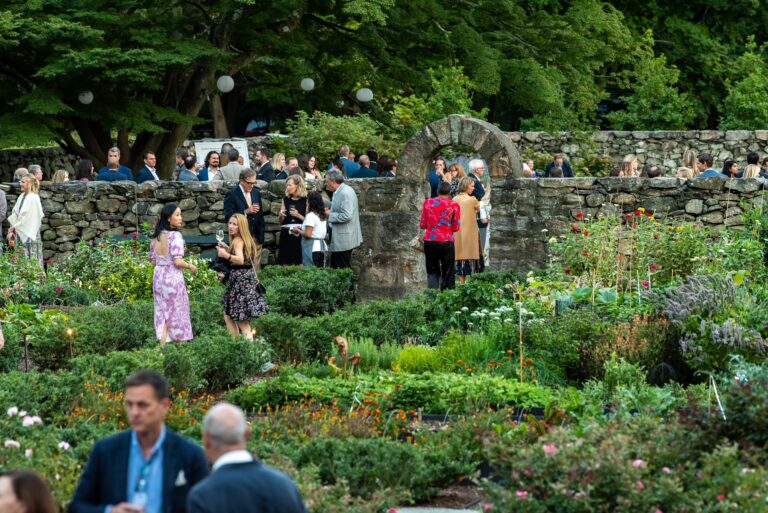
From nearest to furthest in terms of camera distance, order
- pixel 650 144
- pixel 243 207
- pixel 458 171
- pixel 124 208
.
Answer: pixel 243 207 → pixel 458 171 → pixel 124 208 → pixel 650 144

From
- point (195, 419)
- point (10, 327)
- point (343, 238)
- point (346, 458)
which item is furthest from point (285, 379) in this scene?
point (343, 238)

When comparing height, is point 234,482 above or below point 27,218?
below

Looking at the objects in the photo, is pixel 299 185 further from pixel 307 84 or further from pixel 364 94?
pixel 307 84

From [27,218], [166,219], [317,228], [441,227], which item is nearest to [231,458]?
[166,219]

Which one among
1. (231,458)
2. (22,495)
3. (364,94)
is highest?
(364,94)

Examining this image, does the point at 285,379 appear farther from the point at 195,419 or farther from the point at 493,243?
the point at 493,243

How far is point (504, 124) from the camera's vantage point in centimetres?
3128

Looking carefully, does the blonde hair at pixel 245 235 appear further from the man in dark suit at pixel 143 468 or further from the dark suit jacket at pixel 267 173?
the man in dark suit at pixel 143 468

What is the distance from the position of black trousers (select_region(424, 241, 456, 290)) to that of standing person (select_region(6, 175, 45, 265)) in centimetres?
513

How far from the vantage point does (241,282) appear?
41.3 feet

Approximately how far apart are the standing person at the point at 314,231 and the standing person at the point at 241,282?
373cm

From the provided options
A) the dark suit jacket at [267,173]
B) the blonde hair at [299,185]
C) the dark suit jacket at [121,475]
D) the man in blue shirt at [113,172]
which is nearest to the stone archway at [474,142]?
the blonde hair at [299,185]

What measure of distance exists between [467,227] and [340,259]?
1.54 meters

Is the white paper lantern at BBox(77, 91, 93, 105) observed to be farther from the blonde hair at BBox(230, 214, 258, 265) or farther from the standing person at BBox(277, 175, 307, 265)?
the blonde hair at BBox(230, 214, 258, 265)
